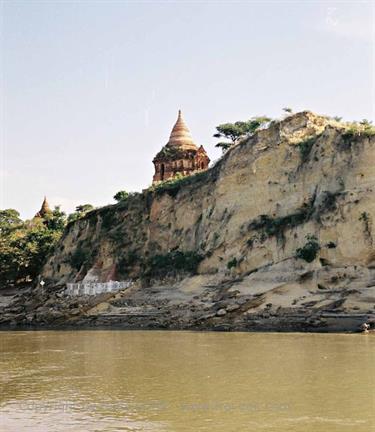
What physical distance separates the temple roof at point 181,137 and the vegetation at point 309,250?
23.1 metres

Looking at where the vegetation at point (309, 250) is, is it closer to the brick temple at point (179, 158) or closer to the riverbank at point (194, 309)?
the riverbank at point (194, 309)

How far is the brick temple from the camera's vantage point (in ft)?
164

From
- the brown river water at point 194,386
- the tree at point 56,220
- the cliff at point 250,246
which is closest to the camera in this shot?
the brown river water at point 194,386

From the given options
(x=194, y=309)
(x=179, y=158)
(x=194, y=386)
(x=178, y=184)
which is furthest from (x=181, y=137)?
(x=194, y=386)

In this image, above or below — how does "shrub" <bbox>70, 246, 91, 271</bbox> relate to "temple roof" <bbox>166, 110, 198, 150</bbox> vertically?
below

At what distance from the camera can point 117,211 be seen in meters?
42.6

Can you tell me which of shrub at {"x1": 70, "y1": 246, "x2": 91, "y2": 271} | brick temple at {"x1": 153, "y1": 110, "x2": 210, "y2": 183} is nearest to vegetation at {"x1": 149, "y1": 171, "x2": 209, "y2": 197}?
shrub at {"x1": 70, "y1": 246, "x2": 91, "y2": 271}

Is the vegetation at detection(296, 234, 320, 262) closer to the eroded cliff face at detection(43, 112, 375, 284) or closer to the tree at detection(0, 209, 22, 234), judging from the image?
the eroded cliff face at detection(43, 112, 375, 284)

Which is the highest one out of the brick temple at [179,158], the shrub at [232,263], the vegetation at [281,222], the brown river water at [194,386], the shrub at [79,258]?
the brick temple at [179,158]

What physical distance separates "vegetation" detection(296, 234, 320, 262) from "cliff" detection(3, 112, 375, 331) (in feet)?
0.16

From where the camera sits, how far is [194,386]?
12359mm

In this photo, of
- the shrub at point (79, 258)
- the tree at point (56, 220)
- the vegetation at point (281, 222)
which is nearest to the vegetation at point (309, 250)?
the vegetation at point (281, 222)

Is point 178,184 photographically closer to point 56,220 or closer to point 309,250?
point 309,250

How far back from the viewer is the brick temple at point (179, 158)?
50.1m
